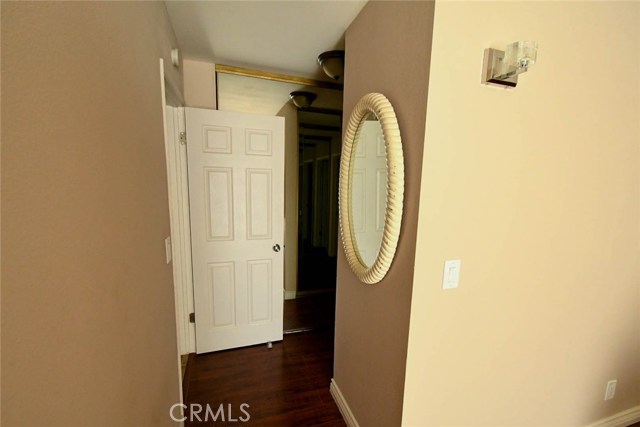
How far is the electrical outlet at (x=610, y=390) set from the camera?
4.74ft

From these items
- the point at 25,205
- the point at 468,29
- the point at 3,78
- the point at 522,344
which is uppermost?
the point at 468,29

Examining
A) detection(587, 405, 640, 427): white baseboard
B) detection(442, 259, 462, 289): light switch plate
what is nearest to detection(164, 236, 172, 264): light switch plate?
detection(442, 259, 462, 289): light switch plate

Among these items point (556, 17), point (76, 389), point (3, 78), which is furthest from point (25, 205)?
point (556, 17)

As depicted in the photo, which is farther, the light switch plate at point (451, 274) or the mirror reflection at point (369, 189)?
the mirror reflection at point (369, 189)

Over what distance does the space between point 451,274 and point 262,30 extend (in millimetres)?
1719

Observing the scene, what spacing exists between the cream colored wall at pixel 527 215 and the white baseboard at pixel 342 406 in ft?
1.79

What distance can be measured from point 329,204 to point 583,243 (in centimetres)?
240

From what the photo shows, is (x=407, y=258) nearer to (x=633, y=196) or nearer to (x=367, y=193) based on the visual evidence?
(x=367, y=193)

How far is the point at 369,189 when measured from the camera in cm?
132

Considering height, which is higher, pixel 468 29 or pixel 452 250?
pixel 468 29

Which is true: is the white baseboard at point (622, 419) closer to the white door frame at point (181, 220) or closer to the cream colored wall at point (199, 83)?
the white door frame at point (181, 220)

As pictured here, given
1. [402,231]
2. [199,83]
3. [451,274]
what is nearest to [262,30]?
[199,83]

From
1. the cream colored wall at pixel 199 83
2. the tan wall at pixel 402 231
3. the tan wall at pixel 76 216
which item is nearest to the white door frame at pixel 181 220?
the cream colored wall at pixel 199 83

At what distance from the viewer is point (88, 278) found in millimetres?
607
